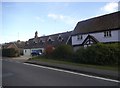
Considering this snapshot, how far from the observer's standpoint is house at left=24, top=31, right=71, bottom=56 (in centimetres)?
5767

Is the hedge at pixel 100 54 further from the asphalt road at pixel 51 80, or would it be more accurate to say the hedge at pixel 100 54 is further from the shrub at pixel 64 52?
the asphalt road at pixel 51 80

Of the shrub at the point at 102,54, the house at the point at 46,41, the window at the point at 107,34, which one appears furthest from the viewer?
the house at the point at 46,41

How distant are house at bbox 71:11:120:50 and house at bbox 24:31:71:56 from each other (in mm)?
8033

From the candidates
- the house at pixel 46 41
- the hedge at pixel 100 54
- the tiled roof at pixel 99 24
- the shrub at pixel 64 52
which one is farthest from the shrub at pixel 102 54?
the house at pixel 46 41

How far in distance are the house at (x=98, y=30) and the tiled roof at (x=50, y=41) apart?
389 inches

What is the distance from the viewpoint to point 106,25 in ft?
131

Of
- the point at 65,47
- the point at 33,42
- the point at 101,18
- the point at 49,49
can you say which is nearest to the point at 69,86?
the point at 65,47

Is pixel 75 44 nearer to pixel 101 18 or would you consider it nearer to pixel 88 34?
pixel 88 34

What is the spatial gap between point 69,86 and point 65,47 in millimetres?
20909

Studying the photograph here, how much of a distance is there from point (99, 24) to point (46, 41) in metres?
27.7

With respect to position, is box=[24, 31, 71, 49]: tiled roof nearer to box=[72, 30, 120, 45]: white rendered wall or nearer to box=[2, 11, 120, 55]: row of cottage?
box=[2, 11, 120, 55]: row of cottage

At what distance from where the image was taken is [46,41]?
6625 centimetres

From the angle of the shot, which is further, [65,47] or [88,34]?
[88,34]

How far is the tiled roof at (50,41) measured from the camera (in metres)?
58.2
